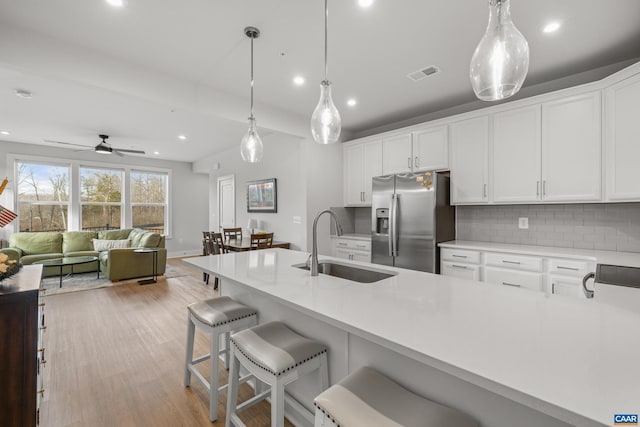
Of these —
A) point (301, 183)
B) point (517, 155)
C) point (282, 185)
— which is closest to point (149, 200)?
point (282, 185)

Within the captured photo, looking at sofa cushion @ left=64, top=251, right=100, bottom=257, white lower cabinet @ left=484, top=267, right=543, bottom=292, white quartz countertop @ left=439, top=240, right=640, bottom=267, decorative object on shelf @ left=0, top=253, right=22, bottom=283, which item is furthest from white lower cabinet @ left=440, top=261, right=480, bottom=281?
sofa cushion @ left=64, top=251, right=100, bottom=257

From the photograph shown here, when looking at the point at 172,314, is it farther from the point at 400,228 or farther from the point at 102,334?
the point at 400,228

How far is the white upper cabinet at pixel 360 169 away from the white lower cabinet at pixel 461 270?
153 centimetres

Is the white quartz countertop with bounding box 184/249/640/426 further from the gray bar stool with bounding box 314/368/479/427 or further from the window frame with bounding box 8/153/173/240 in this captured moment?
the window frame with bounding box 8/153/173/240

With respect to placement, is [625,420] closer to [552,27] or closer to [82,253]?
[552,27]

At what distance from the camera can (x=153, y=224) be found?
25.9ft

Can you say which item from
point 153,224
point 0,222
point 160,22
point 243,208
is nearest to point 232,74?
point 160,22

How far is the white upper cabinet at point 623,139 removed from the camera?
236cm

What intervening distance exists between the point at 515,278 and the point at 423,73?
2.28 meters

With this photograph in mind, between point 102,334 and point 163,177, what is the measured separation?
19.2ft

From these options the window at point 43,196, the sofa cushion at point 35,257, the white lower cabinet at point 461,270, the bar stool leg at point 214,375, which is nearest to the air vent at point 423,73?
the white lower cabinet at point 461,270

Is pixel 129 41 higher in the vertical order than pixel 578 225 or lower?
higher

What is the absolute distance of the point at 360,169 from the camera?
15.1 feet

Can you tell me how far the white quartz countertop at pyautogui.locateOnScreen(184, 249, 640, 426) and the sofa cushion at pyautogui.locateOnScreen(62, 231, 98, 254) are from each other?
20.2 feet
